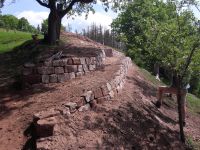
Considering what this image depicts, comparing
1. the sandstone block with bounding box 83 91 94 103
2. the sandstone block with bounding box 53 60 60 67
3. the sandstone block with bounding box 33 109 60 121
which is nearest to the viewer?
the sandstone block with bounding box 33 109 60 121

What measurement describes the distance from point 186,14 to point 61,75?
4.07 m

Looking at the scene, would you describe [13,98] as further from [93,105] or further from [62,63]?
[93,105]

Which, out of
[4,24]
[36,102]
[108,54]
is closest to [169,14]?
[36,102]

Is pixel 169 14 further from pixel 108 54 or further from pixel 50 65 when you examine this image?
pixel 108 54

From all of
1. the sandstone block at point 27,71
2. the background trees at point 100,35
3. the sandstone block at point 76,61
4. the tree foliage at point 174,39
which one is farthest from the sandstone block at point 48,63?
the background trees at point 100,35

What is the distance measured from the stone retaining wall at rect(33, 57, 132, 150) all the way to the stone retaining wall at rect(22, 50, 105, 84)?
151cm

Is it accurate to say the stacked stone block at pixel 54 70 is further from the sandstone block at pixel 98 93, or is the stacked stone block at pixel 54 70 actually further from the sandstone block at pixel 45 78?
the sandstone block at pixel 98 93

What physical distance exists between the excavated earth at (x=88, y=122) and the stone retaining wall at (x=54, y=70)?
262mm

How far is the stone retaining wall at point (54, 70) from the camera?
1206 cm

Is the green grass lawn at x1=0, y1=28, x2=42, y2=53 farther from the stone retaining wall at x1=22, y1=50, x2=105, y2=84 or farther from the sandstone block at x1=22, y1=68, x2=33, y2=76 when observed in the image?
the sandstone block at x1=22, y1=68, x2=33, y2=76

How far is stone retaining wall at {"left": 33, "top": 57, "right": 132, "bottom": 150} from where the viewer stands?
27.2 ft

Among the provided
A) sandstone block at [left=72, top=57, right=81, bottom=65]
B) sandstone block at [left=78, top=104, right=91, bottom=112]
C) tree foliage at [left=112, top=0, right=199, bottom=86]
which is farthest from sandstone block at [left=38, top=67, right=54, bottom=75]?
tree foliage at [left=112, top=0, right=199, bottom=86]

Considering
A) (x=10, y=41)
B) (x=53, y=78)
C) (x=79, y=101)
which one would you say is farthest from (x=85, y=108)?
(x=10, y=41)

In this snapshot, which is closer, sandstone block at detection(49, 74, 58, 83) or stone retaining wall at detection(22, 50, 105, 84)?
stone retaining wall at detection(22, 50, 105, 84)
